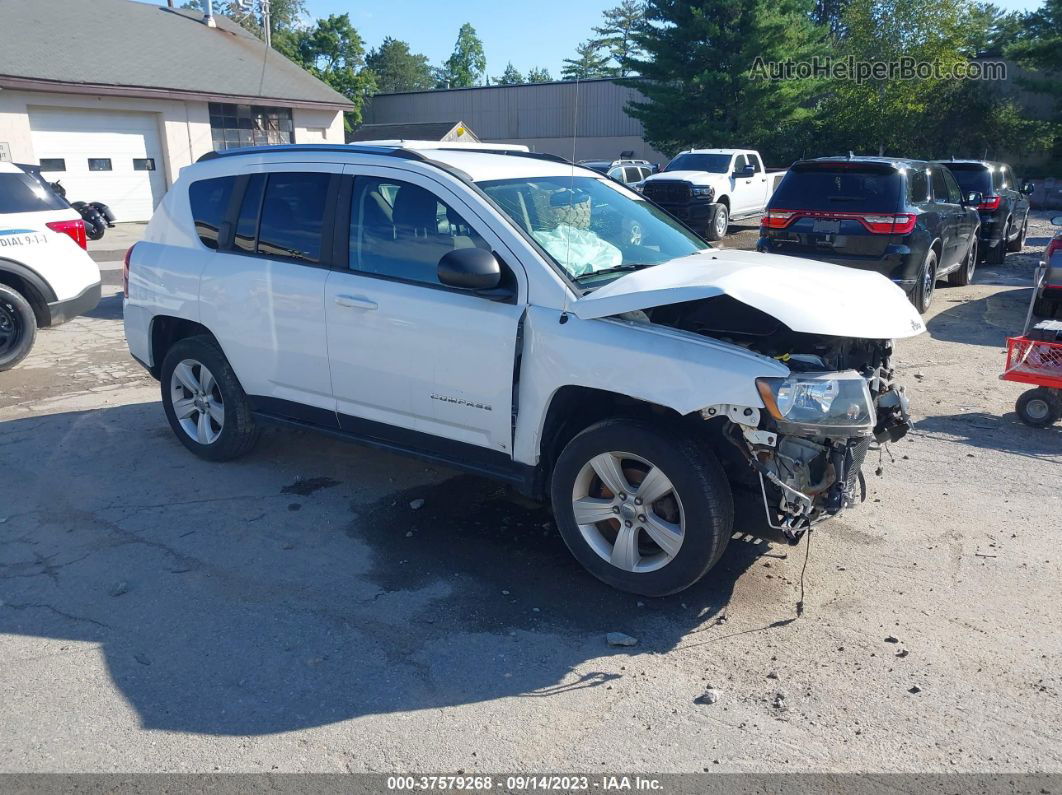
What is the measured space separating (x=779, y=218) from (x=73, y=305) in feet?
25.9

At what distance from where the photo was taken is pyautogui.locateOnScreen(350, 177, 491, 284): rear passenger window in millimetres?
4461

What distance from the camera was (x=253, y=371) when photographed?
5.31 meters

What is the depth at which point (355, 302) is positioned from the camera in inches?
184

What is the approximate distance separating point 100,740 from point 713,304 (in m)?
3.25

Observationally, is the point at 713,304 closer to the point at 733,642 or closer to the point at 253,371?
the point at 733,642

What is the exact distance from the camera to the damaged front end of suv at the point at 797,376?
3621 mm

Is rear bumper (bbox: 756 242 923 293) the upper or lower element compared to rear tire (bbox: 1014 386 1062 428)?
upper

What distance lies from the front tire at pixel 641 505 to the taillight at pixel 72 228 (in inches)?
278

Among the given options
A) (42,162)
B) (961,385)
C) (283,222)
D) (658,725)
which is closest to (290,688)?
(658,725)

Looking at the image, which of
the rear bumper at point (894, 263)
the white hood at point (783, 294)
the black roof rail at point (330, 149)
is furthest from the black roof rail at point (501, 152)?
the rear bumper at point (894, 263)

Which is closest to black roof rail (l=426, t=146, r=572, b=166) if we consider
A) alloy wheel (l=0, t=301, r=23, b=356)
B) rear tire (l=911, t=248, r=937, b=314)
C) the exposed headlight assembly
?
the exposed headlight assembly

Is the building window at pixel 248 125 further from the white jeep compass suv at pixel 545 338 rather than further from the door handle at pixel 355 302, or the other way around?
the door handle at pixel 355 302

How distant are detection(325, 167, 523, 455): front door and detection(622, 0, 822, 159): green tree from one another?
95.4 feet

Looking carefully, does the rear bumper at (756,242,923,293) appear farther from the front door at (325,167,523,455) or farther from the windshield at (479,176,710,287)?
the front door at (325,167,523,455)
